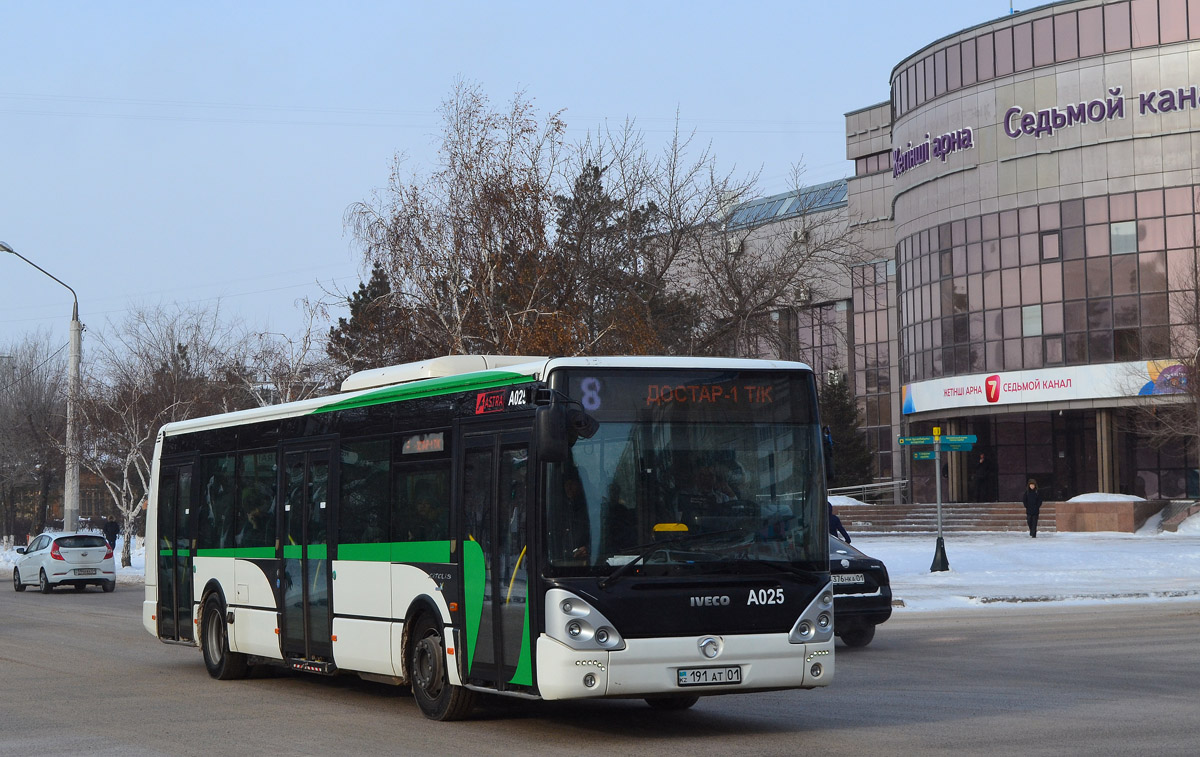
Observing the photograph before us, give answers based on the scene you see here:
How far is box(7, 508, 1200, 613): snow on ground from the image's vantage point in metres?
27.0

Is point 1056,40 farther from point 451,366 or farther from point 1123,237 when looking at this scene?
point 451,366

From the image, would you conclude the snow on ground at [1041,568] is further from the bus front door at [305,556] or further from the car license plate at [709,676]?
the car license plate at [709,676]

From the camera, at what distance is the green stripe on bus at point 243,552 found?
47.6 feet

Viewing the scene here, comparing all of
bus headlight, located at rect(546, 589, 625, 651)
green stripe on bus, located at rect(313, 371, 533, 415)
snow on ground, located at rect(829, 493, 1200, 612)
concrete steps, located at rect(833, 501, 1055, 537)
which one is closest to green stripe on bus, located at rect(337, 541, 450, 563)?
green stripe on bus, located at rect(313, 371, 533, 415)

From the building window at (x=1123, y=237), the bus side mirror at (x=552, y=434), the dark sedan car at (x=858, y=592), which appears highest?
the building window at (x=1123, y=237)

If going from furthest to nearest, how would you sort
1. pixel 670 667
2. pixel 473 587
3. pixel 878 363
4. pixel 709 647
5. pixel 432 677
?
pixel 878 363, pixel 432 677, pixel 473 587, pixel 709 647, pixel 670 667

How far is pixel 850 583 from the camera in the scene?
17.8 m

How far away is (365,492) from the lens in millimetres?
12797

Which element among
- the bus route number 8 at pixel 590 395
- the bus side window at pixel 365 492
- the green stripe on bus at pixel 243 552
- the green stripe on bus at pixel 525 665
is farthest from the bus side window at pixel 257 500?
the bus route number 8 at pixel 590 395

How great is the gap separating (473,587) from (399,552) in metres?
1.31

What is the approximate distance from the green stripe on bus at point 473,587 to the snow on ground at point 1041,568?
51.0ft

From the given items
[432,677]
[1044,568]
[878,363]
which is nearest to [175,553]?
[432,677]

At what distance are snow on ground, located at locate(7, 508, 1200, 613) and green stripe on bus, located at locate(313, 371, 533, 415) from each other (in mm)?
14491

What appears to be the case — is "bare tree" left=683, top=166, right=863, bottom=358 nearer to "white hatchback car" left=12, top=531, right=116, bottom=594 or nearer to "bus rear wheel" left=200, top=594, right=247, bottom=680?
"white hatchback car" left=12, top=531, right=116, bottom=594
